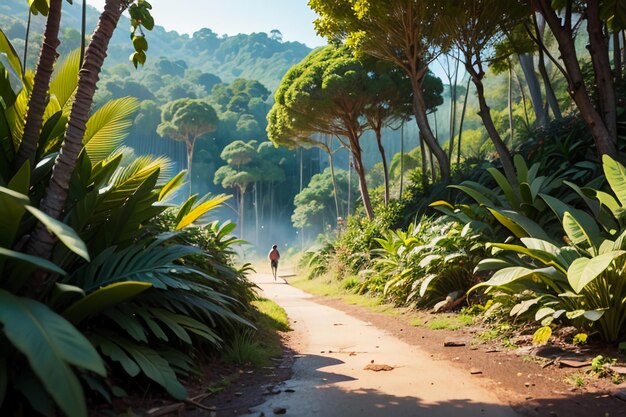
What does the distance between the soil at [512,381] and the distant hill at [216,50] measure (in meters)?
113

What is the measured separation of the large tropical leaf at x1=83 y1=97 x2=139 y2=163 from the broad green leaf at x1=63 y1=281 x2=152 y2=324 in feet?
6.03

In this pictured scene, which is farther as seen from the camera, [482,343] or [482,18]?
[482,18]

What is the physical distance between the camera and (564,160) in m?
8.18

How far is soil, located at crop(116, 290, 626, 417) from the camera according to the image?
2988 mm

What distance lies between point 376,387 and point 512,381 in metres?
1.03

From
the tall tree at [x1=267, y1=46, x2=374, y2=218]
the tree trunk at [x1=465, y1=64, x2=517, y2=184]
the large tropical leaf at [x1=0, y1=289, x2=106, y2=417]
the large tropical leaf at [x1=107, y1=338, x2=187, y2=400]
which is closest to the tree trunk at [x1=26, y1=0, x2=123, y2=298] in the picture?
the large tropical leaf at [x1=107, y1=338, x2=187, y2=400]

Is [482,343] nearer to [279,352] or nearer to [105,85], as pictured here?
[279,352]

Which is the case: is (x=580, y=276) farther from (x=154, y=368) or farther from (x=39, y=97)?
(x=39, y=97)

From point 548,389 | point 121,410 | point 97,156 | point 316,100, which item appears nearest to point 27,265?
point 121,410

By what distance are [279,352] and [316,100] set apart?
12.0 metres

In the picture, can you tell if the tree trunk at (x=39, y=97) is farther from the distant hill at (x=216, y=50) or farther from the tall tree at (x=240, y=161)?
the distant hill at (x=216, y=50)

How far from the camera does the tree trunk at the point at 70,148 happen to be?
271 cm

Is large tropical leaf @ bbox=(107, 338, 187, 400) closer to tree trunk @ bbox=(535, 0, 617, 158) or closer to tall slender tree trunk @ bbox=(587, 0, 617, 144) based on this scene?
tree trunk @ bbox=(535, 0, 617, 158)

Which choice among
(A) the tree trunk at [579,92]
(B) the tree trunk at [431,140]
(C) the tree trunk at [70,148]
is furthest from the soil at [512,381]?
(B) the tree trunk at [431,140]
